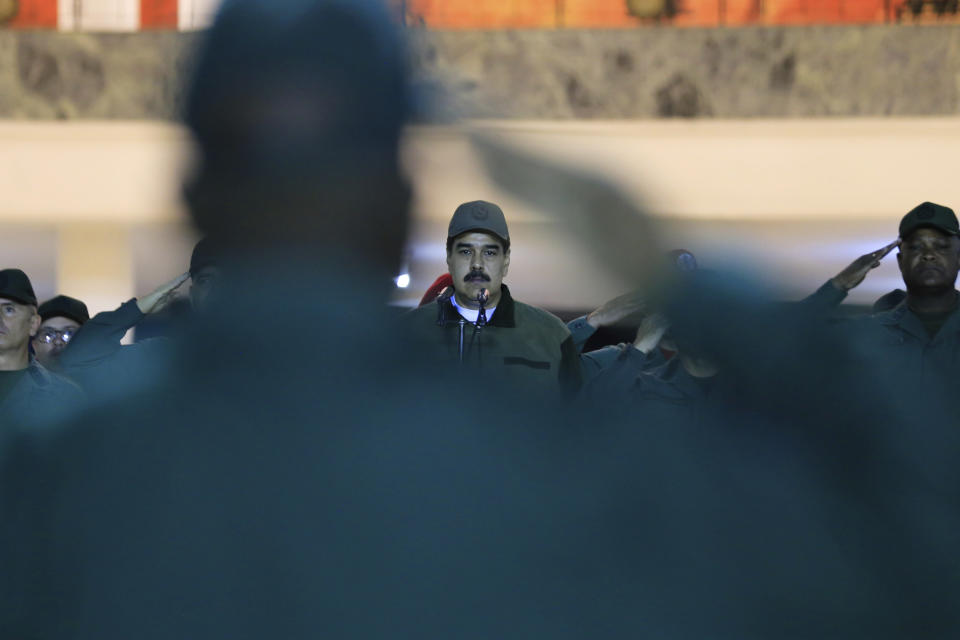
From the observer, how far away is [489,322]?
1.29 metres

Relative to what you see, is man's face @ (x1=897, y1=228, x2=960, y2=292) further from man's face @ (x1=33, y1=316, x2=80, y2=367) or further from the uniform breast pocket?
man's face @ (x1=33, y1=316, x2=80, y2=367)

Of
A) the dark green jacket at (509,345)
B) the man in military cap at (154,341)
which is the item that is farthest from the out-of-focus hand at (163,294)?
the dark green jacket at (509,345)

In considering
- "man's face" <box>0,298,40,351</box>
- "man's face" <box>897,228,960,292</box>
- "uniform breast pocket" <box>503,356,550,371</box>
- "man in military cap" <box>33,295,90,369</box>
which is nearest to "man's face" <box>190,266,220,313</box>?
"uniform breast pocket" <box>503,356,550,371</box>

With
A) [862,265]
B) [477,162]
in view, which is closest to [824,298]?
[477,162]

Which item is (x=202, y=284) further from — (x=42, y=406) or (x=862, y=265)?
(x=862, y=265)

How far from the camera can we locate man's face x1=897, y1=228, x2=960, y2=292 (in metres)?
2.53

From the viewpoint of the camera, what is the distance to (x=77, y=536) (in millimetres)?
544

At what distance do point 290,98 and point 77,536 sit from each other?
0.72 ft

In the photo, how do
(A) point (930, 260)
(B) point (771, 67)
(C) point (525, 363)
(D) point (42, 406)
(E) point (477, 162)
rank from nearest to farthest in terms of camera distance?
(E) point (477, 162), (D) point (42, 406), (C) point (525, 363), (A) point (930, 260), (B) point (771, 67)

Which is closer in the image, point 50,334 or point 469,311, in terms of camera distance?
point 469,311

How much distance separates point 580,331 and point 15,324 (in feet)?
7.31

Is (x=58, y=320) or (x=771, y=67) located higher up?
(x=771, y=67)

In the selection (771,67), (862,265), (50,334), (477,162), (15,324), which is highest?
(771,67)

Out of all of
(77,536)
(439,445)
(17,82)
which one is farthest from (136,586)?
(17,82)
